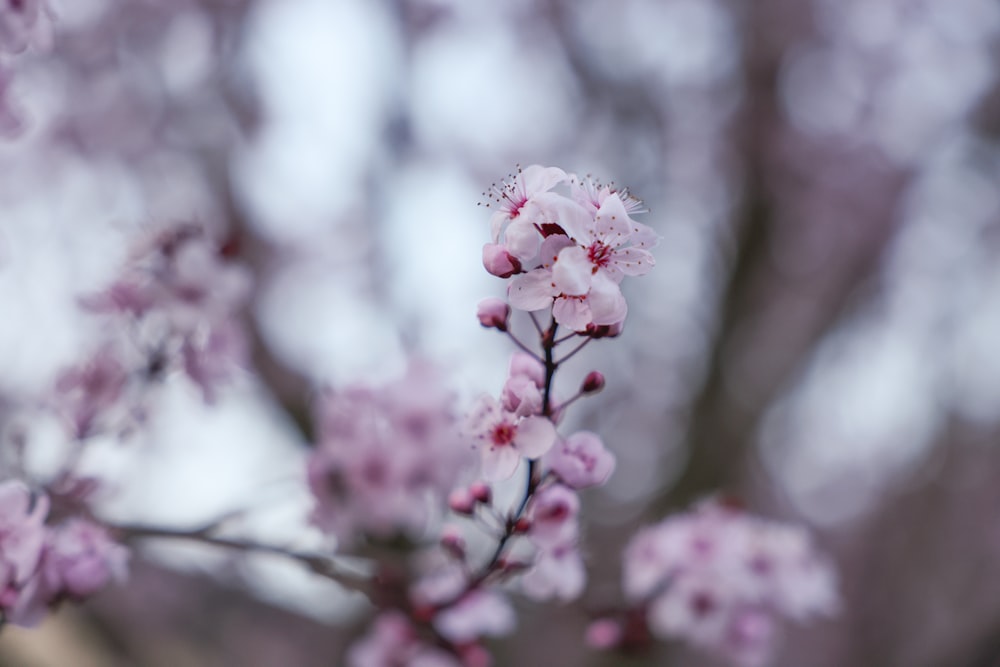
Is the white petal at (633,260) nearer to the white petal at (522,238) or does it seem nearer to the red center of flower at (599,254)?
the red center of flower at (599,254)

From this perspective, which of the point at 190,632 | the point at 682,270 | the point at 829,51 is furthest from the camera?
the point at 682,270

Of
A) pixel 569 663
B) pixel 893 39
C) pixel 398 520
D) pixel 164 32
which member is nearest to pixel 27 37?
pixel 398 520

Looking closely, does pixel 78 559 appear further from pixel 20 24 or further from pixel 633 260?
pixel 633 260

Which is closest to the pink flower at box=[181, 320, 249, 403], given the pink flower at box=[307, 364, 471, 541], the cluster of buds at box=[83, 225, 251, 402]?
the cluster of buds at box=[83, 225, 251, 402]

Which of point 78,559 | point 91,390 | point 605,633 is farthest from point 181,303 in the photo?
point 605,633

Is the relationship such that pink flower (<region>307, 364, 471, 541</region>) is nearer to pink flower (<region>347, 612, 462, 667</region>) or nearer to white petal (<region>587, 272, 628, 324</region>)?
pink flower (<region>347, 612, 462, 667</region>)

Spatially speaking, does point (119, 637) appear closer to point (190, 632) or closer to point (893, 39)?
point (190, 632)

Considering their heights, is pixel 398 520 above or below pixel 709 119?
below
